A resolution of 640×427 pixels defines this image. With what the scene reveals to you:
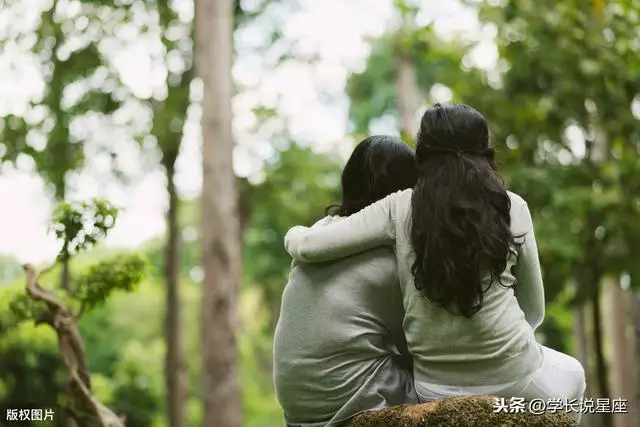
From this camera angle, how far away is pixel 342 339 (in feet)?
11.7

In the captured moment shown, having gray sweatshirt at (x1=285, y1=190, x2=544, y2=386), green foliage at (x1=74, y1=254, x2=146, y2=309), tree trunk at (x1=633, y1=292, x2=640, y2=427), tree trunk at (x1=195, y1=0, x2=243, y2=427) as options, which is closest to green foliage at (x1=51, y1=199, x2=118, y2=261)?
green foliage at (x1=74, y1=254, x2=146, y2=309)

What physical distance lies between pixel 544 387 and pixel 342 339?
79 cm

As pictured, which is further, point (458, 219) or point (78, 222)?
point (78, 222)

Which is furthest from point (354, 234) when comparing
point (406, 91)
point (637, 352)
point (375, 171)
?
point (406, 91)

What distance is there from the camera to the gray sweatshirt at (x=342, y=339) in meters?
3.58

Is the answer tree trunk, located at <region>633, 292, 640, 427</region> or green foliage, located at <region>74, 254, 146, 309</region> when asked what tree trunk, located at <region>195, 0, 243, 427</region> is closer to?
green foliage, located at <region>74, 254, 146, 309</region>

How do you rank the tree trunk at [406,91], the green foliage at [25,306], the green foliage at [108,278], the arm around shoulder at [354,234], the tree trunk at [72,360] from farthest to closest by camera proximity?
1. the tree trunk at [406,91]
2. the green foliage at [108,278]
3. the green foliage at [25,306]
4. the tree trunk at [72,360]
5. the arm around shoulder at [354,234]

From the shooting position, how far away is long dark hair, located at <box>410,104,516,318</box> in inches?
130

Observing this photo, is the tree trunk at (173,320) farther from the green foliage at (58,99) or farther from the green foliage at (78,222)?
the green foliage at (78,222)

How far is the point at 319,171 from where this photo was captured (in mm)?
17750

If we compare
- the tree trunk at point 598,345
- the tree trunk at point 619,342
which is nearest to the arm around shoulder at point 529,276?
the tree trunk at point 598,345

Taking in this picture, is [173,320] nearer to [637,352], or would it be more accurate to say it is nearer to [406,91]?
[406,91]

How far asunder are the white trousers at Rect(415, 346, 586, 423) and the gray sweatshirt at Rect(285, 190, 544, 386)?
0.02 m

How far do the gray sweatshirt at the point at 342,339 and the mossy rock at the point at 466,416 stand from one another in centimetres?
26
